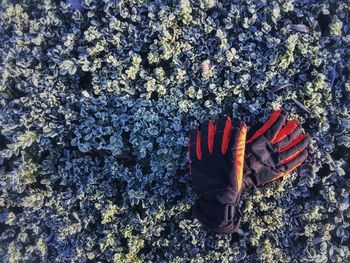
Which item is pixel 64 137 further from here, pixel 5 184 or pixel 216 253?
pixel 216 253

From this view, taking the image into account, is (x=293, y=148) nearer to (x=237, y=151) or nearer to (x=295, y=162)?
(x=295, y=162)

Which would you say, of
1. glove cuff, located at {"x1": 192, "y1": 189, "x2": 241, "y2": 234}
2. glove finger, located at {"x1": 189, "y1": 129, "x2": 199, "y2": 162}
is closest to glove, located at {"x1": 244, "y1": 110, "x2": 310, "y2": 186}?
glove cuff, located at {"x1": 192, "y1": 189, "x2": 241, "y2": 234}

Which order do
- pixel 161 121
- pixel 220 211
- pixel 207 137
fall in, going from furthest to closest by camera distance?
1. pixel 161 121
2. pixel 207 137
3. pixel 220 211

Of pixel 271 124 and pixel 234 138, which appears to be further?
pixel 271 124

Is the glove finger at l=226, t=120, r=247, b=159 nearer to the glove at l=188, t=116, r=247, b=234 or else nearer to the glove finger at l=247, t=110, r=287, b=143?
the glove at l=188, t=116, r=247, b=234

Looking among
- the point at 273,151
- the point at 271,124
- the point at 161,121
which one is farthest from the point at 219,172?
the point at 161,121

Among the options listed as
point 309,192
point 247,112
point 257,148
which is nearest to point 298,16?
point 247,112

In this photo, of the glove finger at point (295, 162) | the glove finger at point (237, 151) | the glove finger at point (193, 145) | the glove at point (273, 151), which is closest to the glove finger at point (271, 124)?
the glove at point (273, 151)

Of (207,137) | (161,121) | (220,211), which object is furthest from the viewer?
(161,121)

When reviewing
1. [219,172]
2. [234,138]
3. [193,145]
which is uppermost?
[234,138]

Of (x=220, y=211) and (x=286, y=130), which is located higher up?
(x=286, y=130)
